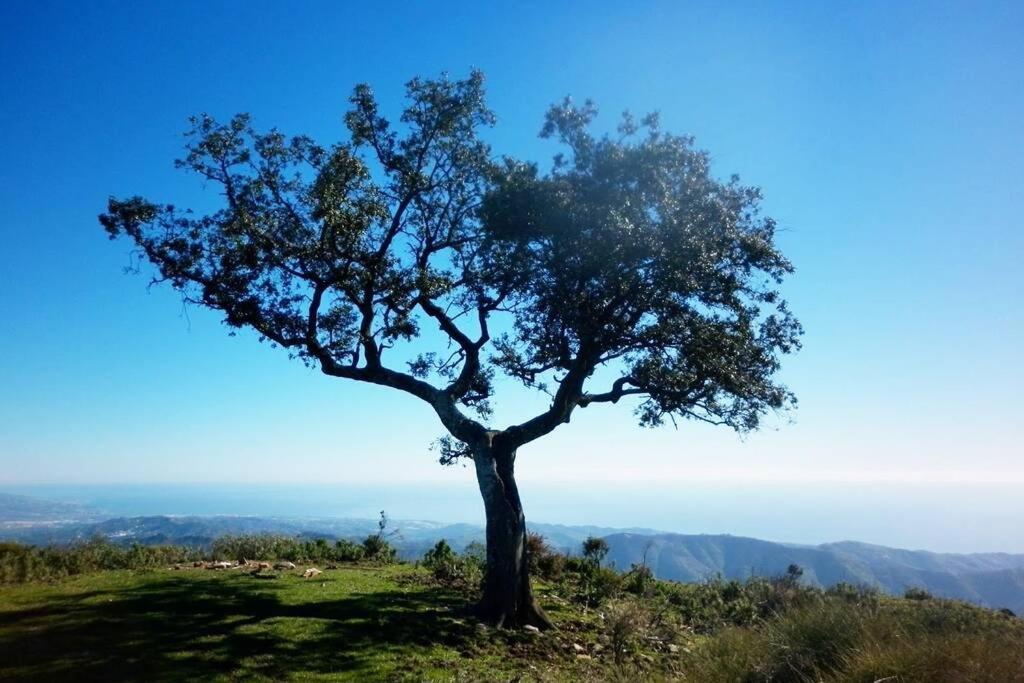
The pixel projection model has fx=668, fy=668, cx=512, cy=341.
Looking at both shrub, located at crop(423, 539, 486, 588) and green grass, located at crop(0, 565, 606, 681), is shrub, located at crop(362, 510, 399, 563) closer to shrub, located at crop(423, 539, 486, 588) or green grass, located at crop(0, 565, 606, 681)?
shrub, located at crop(423, 539, 486, 588)

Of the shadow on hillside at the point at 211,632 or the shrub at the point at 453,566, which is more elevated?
the shrub at the point at 453,566

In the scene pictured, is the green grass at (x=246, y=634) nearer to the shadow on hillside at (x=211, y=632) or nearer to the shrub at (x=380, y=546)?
the shadow on hillside at (x=211, y=632)

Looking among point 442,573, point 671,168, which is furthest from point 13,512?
point 671,168

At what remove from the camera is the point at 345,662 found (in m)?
9.15

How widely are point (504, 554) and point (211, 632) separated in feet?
16.7

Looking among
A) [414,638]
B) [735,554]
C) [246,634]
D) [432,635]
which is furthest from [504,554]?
[735,554]

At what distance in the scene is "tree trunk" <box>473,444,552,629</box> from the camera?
40.4 feet

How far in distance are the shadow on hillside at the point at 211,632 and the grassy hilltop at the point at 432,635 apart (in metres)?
0.03

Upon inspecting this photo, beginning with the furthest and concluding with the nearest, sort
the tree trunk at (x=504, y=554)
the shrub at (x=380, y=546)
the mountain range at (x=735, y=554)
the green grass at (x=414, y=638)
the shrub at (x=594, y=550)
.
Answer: the mountain range at (x=735, y=554) < the shrub at (x=380, y=546) < the shrub at (x=594, y=550) < the tree trunk at (x=504, y=554) < the green grass at (x=414, y=638)

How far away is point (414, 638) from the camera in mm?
10688

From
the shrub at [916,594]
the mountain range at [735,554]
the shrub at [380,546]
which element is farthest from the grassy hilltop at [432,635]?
the mountain range at [735,554]

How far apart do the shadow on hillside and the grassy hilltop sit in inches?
1.3

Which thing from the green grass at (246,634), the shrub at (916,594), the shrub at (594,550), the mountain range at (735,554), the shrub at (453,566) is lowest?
the mountain range at (735,554)

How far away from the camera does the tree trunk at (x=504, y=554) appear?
12312 mm
